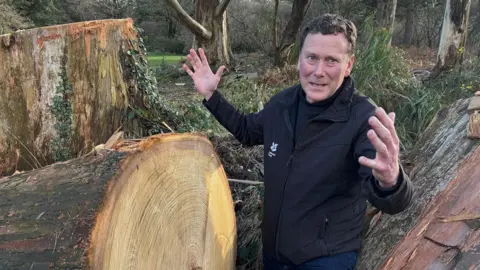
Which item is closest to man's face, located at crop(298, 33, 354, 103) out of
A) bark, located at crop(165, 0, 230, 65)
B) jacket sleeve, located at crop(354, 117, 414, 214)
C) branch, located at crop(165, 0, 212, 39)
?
jacket sleeve, located at crop(354, 117, 414, 214)

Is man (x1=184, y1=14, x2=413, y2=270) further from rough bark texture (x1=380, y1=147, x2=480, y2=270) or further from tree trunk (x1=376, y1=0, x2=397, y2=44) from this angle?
tree trunk (x1=376, y1=0, x2=397, y2=44)

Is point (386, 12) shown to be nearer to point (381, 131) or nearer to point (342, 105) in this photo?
point (342, 105)

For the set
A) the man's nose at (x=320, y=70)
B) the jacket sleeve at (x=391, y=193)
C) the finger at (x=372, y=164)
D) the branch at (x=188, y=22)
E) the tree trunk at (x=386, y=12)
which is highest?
the tree trunk at (x=386, y=12)

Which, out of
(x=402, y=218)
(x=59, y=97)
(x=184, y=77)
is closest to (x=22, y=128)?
(x=59, y=97)

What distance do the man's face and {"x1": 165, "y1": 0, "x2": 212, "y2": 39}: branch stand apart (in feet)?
21.8

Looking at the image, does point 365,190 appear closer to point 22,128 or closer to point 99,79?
point 99,79

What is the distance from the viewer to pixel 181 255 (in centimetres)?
201

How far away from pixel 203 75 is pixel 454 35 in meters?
6.10

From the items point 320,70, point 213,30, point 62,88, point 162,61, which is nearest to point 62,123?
point 62,88

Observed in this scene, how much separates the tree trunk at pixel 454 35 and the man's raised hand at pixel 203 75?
18.5 ft

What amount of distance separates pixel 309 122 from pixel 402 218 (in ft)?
2.55

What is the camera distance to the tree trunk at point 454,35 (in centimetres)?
718

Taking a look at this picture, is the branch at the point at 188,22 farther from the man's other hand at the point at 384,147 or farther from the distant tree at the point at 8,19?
the distant tree at the point at 8,19

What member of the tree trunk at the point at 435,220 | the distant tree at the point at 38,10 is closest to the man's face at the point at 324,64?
the tree trunk at the point at 435,220
